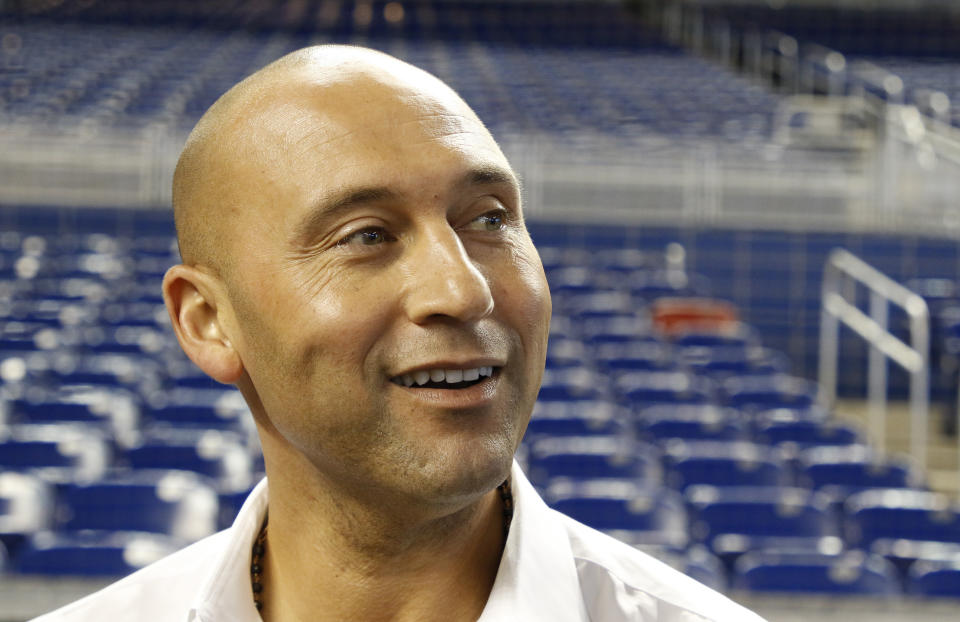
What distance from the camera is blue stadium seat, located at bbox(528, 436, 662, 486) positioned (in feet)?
13.6

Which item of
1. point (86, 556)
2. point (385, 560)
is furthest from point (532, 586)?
point (86, 556)

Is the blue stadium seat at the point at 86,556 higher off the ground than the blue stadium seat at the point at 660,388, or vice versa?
the blue stadium seat at the point at 86,556

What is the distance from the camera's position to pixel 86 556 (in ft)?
9.70

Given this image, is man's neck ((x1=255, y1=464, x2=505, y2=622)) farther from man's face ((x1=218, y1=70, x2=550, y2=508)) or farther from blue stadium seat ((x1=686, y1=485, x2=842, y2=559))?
blue stadium seat ((x1=686, y1=485, x2=842, y2=559))

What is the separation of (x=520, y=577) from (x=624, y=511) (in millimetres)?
2731

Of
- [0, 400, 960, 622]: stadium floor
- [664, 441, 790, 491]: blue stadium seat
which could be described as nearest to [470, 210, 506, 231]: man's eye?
[0, 400, 960, 622]: stadium floor

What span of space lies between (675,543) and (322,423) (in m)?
2.80

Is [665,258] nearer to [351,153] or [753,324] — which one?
[753,324]

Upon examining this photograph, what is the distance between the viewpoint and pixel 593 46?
49.2ft

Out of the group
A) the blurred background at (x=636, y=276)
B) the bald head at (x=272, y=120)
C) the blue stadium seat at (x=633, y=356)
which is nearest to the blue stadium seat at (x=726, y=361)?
the blurred background at (x=636, y=276)

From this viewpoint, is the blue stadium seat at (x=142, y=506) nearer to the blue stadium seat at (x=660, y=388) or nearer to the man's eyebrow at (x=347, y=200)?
the blue stadium seat at (x=660, y=388)

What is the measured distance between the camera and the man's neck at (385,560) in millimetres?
896

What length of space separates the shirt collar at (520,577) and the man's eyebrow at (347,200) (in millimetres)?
247

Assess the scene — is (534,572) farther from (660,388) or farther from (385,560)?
(660,388)
